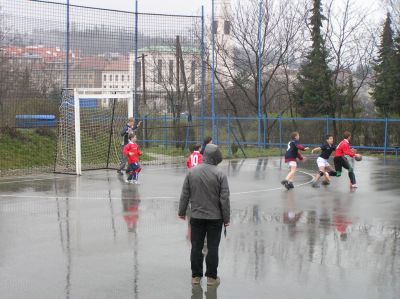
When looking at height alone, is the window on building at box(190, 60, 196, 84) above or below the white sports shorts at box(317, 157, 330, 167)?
above

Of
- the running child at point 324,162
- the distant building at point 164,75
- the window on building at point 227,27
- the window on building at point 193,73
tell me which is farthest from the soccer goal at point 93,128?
the window on building at point 227,27

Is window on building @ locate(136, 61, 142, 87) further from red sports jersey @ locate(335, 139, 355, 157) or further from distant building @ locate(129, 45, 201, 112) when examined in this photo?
red sports jersey @ locate(335, 139, 355, 157)

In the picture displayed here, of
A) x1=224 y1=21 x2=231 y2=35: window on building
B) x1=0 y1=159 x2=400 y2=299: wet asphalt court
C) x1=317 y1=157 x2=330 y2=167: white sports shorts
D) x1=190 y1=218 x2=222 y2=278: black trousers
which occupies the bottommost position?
x1=0 y1=159 x2=400 y2=299: wet asphalt court

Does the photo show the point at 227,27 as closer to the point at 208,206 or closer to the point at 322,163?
the point at 322,163

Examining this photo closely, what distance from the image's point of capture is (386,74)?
119 feet

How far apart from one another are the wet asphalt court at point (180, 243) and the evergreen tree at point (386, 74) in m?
20.1

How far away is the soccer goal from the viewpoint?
20.7m

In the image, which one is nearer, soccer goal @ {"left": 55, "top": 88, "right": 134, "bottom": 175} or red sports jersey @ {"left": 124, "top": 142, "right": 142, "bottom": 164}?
red sports jersey @ {"left": 124, "top": 142, "right": 142, "bottom": 164}

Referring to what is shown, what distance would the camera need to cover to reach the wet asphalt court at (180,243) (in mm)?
7215

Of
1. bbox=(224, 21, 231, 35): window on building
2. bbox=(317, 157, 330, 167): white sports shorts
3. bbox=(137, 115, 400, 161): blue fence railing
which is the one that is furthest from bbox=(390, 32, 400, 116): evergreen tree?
bbox=(317, 157, 330, 167): white sports shorts

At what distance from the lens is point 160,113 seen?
30.3 m

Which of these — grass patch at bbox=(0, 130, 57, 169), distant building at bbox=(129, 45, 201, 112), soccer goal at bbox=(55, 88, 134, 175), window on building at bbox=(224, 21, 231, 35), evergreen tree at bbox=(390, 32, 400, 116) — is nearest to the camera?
soccer goal at bbox=(55, 88, 134, 175)

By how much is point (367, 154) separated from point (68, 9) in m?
16.3

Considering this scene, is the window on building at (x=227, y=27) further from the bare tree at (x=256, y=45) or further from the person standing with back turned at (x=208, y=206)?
the person standing with back turned at (x=208, y=206)
